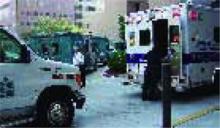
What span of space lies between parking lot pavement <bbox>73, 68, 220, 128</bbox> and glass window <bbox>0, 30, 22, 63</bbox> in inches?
83.1

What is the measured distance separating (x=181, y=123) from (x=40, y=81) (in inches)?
115

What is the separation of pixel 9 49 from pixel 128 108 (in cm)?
500

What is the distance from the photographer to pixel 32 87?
1170 cm

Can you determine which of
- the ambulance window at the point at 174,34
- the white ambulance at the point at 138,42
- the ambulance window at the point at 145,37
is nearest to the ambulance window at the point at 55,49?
the white ambulance at the point at 138,42

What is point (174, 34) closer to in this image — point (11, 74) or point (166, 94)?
point (11, 74)

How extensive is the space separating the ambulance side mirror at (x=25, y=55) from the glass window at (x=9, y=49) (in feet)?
0.19

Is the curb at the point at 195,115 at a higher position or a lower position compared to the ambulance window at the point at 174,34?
lower

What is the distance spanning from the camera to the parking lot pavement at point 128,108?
42.5ft

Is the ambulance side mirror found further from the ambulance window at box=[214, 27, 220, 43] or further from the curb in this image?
the ambulance window at box=[214, 27, 220, 43]

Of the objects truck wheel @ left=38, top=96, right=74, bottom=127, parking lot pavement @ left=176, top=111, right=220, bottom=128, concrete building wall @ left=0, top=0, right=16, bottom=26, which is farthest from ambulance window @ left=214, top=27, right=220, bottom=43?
concrete building wall @ left=0, top=0, right=16, bottom=26

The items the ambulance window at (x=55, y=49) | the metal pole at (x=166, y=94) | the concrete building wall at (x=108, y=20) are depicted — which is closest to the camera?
the metal pole at (x=166, y=94)

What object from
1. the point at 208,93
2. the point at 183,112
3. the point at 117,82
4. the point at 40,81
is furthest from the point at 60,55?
the point at 40,81

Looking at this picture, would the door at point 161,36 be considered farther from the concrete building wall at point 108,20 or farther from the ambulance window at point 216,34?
the concrete building wall at point 108,20

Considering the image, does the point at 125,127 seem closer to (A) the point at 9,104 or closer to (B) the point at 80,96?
(B) the point at 80,96
